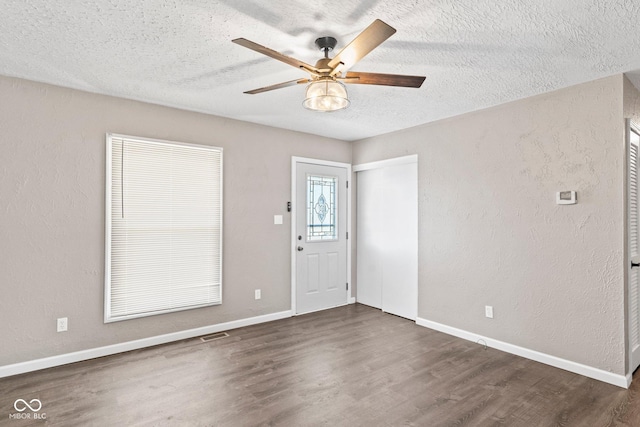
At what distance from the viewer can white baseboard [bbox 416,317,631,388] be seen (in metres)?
2.78

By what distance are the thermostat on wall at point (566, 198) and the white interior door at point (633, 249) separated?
0.36 metres

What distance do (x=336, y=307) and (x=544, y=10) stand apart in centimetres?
418

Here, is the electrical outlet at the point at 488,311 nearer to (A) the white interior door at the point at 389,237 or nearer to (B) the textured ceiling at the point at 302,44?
(A) the white interior door at the point at 389,237

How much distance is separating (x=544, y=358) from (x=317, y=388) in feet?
7.11

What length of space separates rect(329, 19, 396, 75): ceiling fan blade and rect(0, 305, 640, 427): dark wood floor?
7.51 ft

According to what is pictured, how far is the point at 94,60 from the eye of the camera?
262cm

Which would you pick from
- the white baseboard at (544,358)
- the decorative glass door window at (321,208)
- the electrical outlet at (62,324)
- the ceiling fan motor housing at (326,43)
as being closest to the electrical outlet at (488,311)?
the white baseboard at (544,358)

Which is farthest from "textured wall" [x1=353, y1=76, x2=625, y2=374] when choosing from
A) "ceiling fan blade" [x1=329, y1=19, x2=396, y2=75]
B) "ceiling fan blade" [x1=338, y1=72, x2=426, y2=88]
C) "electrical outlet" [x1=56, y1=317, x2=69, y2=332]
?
"electrical outlet" [x1=56, y1=317, x2=69, y2=332]

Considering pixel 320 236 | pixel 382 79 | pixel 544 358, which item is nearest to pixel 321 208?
pixel 320 236

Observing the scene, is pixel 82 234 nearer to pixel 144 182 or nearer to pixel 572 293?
pixel 144 182

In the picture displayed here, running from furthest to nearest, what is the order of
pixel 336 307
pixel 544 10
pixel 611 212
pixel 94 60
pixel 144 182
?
pixel 336 307 < pixel 144 182 < pixel 611 212 < pixel 94 60 < pixel 544 10

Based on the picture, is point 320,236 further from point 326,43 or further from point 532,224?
point 326,43

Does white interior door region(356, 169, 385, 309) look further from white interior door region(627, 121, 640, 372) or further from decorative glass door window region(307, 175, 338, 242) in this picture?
white interior door region(627, 121, 640, 372)

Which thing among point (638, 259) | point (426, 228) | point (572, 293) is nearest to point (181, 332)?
point (426, 228)
